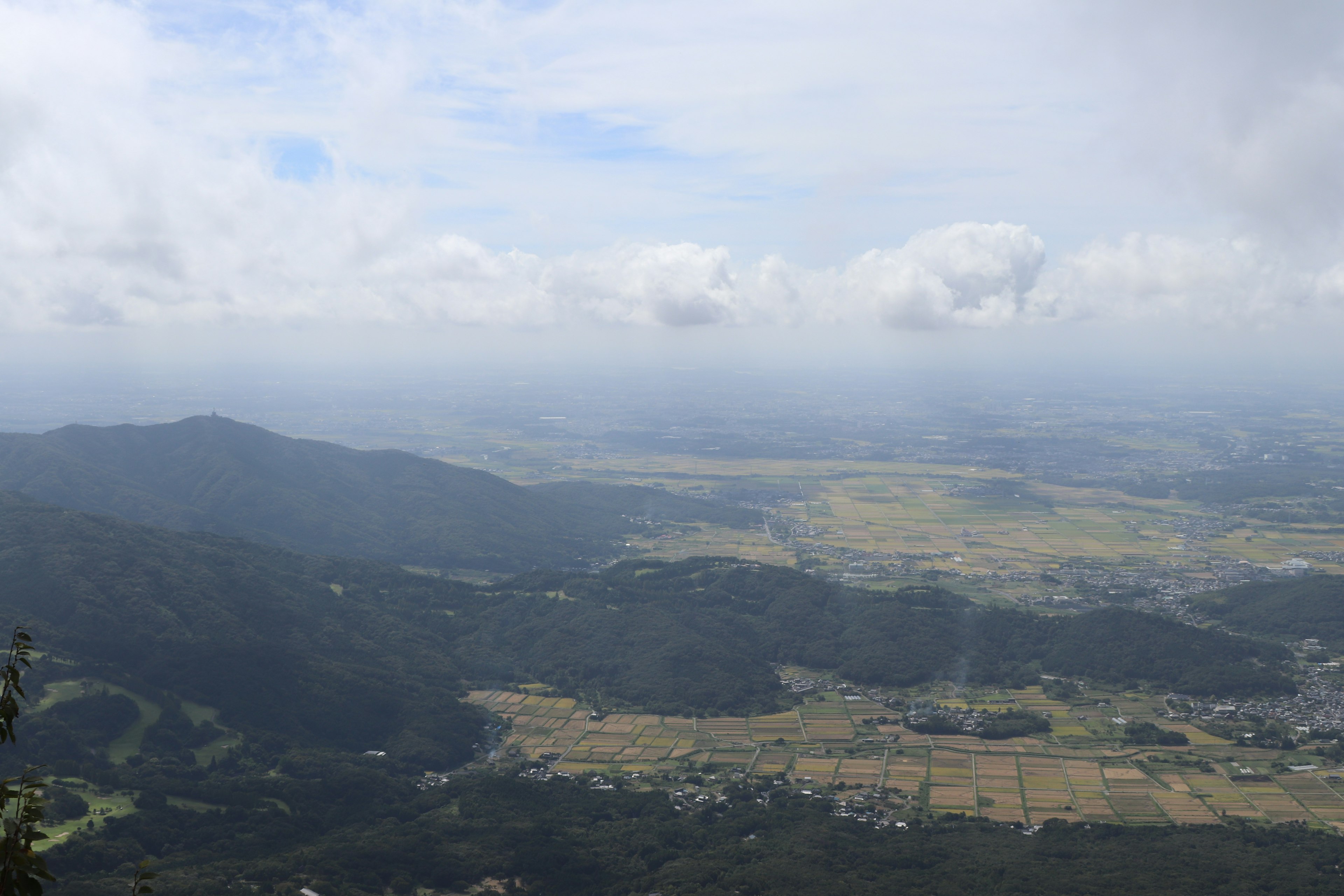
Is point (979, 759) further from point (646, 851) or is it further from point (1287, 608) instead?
point (1287, 608)

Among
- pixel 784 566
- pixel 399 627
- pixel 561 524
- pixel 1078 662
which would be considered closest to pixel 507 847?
pixel 399 627

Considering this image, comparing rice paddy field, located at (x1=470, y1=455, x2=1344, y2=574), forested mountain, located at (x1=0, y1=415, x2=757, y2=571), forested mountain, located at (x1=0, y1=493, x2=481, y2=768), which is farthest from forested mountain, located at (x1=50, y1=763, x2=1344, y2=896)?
forested mountain, located at (x1=0, y1=415, x2=757, y2=571)

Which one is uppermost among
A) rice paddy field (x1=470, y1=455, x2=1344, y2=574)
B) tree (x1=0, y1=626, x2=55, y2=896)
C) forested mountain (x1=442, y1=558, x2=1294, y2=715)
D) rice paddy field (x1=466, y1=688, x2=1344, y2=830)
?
A: tree (x1=0, y1=626, x2=55, y2=896)

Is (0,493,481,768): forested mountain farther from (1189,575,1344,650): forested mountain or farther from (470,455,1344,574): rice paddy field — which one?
(1189,575,1344,650): forested mountain

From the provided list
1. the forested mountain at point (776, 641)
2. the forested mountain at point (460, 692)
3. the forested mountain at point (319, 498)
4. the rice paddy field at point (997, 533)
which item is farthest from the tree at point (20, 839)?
the forested mountain at point (319, 498)

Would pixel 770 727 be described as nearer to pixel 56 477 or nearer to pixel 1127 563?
pixel 1127 563

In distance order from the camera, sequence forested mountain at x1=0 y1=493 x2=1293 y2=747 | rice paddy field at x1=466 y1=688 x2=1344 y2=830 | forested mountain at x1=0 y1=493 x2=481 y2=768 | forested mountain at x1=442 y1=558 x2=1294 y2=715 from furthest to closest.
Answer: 1. forested mountain at x1=442 y1=558 x2=1294 y2=715
2. forested mountain at x1=0 y1=493 x2=1293 y2=747
3. forested mountain at x1=0 y1=493 x2=481 y2=768
4. rice paddy field at x1=466 y1=688 x2=1344 y2=830
